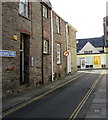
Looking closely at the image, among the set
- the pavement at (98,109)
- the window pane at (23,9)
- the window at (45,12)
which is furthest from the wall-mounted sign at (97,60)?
the pavement at (98,109)

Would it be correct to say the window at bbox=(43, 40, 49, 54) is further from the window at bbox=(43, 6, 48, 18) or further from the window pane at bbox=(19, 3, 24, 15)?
the window pane at bbox=(19, 3, 24, 15)

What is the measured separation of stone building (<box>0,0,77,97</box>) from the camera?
10891 mm

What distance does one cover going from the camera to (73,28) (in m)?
28.5

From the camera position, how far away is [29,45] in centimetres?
1355

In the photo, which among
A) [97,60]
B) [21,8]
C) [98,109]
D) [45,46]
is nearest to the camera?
[98,109]

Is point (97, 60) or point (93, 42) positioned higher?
point (93, 42)

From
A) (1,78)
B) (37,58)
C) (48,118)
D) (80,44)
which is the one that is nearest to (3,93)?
(1,78)

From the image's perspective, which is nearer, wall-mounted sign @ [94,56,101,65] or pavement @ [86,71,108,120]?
pavement @ [86,71,108,120]

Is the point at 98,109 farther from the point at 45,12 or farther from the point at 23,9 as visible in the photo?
the point at 45,12

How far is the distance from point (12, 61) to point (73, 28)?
18.6 metres

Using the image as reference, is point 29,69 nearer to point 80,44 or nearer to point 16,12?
point 16,12

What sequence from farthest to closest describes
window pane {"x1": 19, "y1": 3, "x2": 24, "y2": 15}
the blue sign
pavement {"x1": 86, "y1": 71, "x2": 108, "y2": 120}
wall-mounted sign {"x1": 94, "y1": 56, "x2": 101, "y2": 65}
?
wall-mounted sign {"x1": 94, "y1": 56, "x2": 101, "y2": 65}, window pane {"x1": 19, "y1": 3, "x2": 24, "y2": 15}, the blue sign, pavement {"x1": 86, "y1": 71, "x2": 108, "y2": 120}

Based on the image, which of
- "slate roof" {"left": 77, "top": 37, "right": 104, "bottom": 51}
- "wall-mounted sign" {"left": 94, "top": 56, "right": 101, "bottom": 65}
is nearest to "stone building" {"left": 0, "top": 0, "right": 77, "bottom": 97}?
"wall-mounted sign" {"left": 94, "top": 56, "right": 101, "bottom": 65}

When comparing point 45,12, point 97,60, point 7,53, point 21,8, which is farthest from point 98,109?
point 97,60
